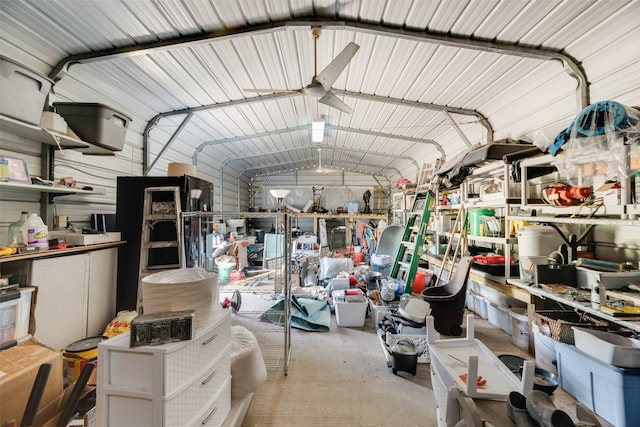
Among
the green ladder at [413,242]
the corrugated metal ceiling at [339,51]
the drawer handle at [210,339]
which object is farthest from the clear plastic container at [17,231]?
the green ladder at [413,242]

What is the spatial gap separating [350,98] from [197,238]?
3.30m

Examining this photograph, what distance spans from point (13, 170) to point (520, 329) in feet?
16.4

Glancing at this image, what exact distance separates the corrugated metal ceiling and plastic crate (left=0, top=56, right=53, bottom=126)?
1.92 feet

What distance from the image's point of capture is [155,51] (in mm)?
2637

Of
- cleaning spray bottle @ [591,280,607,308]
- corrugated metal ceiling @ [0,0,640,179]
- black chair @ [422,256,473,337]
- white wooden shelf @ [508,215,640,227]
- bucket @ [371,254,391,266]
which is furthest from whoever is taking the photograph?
bucket @ [371,254,391,266]

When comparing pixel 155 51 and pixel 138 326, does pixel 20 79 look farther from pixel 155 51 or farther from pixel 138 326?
pixel 138 326

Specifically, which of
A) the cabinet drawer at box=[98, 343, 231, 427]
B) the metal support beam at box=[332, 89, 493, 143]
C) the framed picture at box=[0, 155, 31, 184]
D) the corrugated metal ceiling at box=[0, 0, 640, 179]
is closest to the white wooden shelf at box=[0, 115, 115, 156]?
the framed picture at box=[0, 155, 31, 184]

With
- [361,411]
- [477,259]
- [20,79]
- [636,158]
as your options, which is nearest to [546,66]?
[636,158]

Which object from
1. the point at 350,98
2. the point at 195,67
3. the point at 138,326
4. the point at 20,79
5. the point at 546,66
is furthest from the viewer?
the point at 350,98

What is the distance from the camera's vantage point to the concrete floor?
1.89m

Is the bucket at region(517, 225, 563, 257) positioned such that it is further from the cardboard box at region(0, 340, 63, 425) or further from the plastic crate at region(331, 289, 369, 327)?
the cardboard box at region(0, 340, 63, 425)

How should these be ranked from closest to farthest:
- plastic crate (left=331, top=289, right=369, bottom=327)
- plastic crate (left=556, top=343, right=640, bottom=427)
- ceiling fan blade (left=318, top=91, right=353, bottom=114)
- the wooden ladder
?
1. plastic crate (left=556, top=343, right=640, bottom=427)
2. the wooden ladder
3. ceiling fan blade (left=318, top=91, right=353, bottom=114)
4. plastic crate (left=331, top=289, right=369, bottom=327)

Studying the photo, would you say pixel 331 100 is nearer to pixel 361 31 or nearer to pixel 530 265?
pixel 361 31

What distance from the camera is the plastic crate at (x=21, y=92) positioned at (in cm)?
182
